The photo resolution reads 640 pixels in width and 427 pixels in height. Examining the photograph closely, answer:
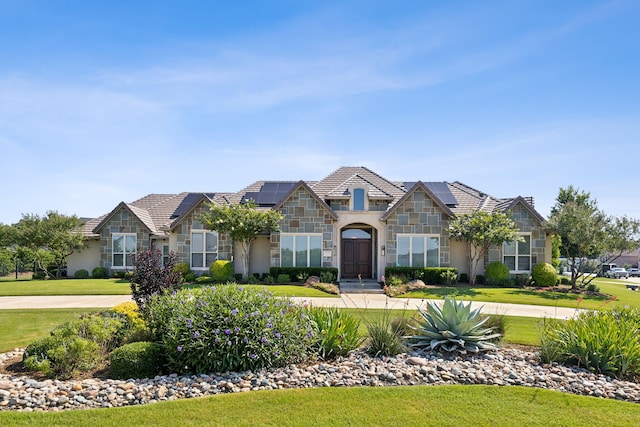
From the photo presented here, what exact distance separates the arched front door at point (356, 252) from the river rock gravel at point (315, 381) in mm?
18323

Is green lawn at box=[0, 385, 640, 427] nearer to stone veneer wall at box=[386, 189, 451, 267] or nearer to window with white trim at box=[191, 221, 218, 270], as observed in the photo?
stone veneer wall at box=[386, 189, 451, 267]

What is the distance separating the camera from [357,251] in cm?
2594

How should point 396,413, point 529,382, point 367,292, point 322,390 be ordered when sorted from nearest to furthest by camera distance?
1. point 396,413
2. point 322,390
3. point 529,382
4. point 367,292

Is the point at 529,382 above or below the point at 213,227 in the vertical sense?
below

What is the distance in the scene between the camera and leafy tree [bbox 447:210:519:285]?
906 inches

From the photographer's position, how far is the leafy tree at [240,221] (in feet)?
76.5

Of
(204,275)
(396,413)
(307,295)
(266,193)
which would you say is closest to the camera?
(396,413)

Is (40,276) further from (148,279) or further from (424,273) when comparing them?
(424,273)

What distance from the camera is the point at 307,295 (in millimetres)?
19219

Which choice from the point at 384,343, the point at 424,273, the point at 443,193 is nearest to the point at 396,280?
the point at 424,273

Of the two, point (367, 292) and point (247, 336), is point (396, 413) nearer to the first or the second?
point (247, 336)

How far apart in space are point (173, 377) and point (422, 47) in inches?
442

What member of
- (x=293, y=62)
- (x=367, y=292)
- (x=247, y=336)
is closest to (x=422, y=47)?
(x=293, y=62)

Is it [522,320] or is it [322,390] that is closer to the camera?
[322,390]
